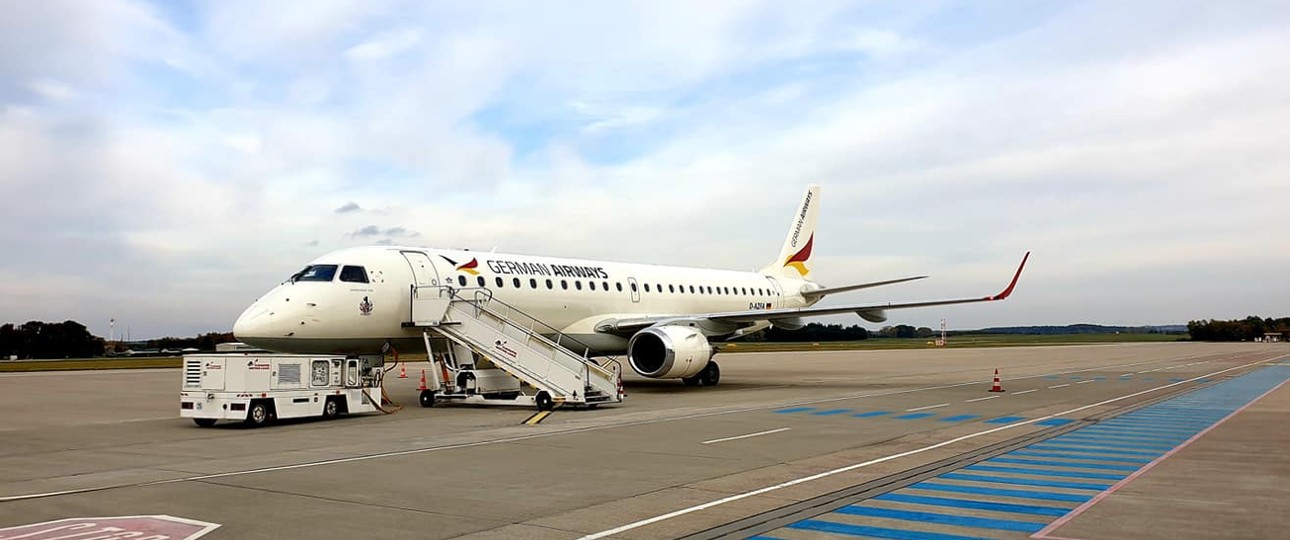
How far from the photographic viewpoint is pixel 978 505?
8.66m

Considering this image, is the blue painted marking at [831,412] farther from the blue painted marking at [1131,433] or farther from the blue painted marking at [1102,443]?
the blue painted marking at [1102,443]

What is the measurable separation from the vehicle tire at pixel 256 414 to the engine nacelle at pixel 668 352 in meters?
10.2

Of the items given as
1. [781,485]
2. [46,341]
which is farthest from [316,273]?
[46,341]

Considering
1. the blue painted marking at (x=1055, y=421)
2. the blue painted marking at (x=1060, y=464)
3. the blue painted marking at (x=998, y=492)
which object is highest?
the blue painted marking at (x=1055, y=421)

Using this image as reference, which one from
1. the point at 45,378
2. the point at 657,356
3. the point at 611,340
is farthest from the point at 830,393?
the point at 45,378

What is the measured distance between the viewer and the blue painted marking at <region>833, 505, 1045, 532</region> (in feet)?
25.3

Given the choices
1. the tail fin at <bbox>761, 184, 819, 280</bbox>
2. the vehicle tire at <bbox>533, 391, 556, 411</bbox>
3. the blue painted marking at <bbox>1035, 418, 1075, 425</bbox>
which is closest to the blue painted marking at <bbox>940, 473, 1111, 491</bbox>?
the blue painted marking at <bbox>1035, 418, 1075, 425</bbox>

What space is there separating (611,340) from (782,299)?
35.2 feet

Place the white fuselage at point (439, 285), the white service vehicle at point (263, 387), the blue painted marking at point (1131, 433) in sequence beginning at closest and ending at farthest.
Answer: the blue painted marking at point (1131, 433)
the white service vehicle at point (263, 387)
the white fuselage at point (439, 285)

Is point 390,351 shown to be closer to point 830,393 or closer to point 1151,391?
point 830,393

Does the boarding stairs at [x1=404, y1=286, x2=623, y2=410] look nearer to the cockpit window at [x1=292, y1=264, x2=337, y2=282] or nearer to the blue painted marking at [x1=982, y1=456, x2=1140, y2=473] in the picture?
the cockpit window at [x1=292, y1=264, x2=337, y2=282]

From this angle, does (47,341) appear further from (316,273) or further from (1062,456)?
(1062,456)

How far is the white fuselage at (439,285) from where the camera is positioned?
19875 mm

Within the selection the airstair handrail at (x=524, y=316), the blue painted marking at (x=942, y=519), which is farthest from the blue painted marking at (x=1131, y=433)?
the airstair handrail at (x=524, y=316)
